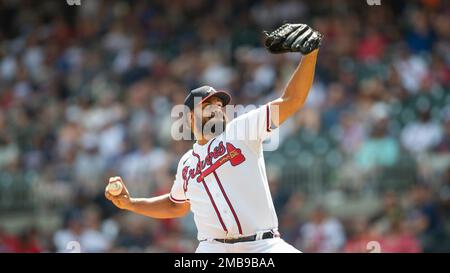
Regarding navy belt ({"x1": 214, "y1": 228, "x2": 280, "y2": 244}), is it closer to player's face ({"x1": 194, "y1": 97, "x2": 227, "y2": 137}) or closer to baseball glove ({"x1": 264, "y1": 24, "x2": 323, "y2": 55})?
player's face ({"x1": 194, "y1": 97, "x2": 227, "y2": 137})

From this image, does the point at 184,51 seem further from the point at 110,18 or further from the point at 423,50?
the point at 423,50

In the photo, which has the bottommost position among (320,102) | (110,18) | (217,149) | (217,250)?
(217,250)

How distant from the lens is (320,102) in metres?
11.6

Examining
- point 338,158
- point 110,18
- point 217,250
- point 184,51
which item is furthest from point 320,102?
point 217,250

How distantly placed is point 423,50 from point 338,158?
202 centimetres

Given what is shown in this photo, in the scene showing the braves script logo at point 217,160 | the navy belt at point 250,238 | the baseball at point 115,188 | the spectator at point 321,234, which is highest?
the braves script logo at point 217,160

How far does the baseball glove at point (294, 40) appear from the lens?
224 inches

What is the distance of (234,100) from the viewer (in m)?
12.3

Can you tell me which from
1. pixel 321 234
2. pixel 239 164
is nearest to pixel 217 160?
pixel 239 164

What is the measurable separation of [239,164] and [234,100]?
6.26 metres

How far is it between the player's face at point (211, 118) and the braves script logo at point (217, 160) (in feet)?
0.45

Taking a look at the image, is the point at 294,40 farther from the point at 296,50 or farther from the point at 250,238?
the point at 250,238

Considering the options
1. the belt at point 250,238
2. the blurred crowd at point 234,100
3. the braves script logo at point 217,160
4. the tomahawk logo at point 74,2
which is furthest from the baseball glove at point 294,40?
the tomahawk logo at point 74,2

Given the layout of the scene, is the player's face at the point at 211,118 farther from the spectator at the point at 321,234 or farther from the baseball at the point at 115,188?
the spectator at the point at 321,234
